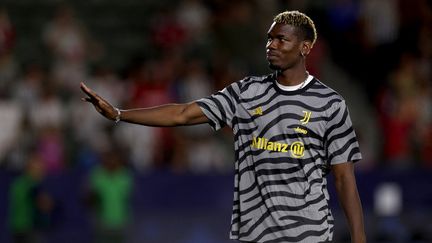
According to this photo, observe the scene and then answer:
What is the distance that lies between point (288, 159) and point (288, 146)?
0.24 feet

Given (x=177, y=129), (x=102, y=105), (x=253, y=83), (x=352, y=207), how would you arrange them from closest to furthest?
(x=102, y=105), (x=352, y=207), (x=253, y=83), (x=177, y=129)

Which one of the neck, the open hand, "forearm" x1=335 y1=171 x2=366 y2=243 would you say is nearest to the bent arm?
"forearm" x1=335 y1=171 x2=366 y2=243

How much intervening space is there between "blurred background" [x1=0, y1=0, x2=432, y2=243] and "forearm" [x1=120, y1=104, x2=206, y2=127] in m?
7.21

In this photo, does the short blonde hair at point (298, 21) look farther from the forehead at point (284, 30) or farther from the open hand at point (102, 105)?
the open hand at point (102, 105)

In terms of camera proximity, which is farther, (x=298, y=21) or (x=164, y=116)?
(x=164, y=116)

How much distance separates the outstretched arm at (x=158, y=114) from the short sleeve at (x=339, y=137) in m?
0.73

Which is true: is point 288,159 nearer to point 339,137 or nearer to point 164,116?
point 339,137

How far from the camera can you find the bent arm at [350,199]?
6.70 metres

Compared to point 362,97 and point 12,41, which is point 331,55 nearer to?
point 362,97

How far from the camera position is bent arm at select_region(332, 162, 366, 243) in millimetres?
6703

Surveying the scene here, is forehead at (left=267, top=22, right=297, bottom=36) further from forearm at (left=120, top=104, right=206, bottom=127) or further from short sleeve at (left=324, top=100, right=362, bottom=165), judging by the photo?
forearm at (left=120, top=104, right=206, bottom=127)

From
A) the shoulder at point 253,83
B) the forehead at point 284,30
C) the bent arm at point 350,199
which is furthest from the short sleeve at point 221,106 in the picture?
the bent arm at point 350,199

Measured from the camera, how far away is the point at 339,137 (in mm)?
6699

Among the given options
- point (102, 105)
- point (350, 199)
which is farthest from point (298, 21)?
point (102, 105)
